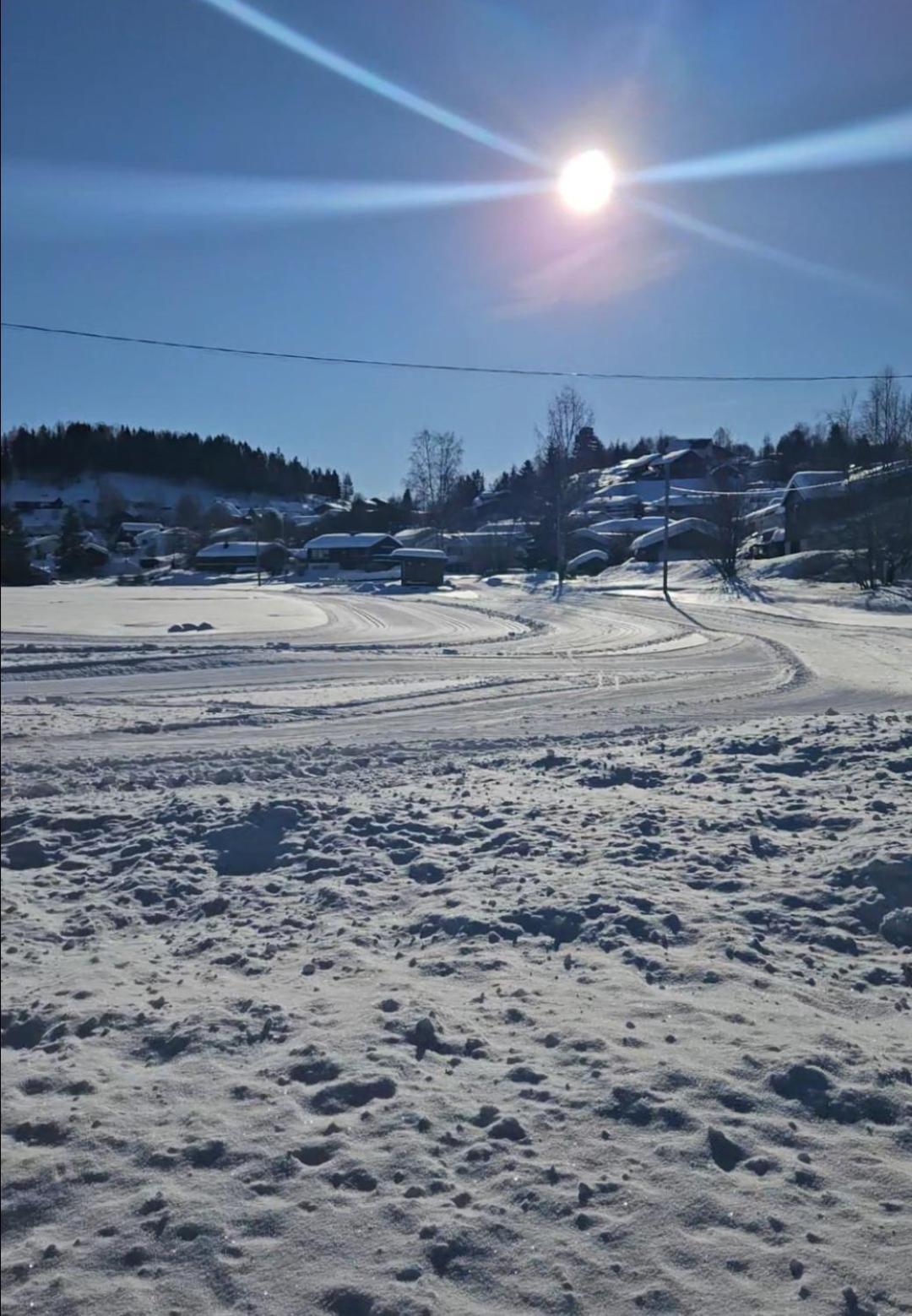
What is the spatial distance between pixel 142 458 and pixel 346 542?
2590 inches

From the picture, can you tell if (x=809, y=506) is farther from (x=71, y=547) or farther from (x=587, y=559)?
(x=71, y=547)

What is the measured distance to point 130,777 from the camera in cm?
809

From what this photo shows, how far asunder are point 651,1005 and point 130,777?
5100mm

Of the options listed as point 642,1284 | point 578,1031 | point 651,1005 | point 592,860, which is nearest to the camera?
point 642,1284

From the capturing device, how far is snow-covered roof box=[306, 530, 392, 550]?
70.7m

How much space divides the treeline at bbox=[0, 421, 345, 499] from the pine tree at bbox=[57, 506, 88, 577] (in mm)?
276

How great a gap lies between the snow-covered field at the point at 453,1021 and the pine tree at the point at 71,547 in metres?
0.21

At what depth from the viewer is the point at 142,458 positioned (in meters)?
5.98

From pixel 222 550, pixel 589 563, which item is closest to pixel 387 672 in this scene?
pixel 222 550

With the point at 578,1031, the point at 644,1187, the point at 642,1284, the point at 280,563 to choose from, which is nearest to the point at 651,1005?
the point at 578,1031

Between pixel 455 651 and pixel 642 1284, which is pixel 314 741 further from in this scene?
pixel 455 651

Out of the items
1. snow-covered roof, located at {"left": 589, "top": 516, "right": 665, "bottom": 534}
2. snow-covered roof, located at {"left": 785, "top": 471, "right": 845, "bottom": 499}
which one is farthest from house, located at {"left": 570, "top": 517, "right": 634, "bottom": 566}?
snow-covered roof, located at {"left": 785, "top": 471, "right": 845, "bottom": 499}

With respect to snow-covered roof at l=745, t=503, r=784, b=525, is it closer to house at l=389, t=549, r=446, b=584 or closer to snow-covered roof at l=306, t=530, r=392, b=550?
snow-covered roof at l=306, t=530, r=392, b=550

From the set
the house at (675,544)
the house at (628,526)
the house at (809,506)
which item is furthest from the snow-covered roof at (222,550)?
the house at (628,526)
